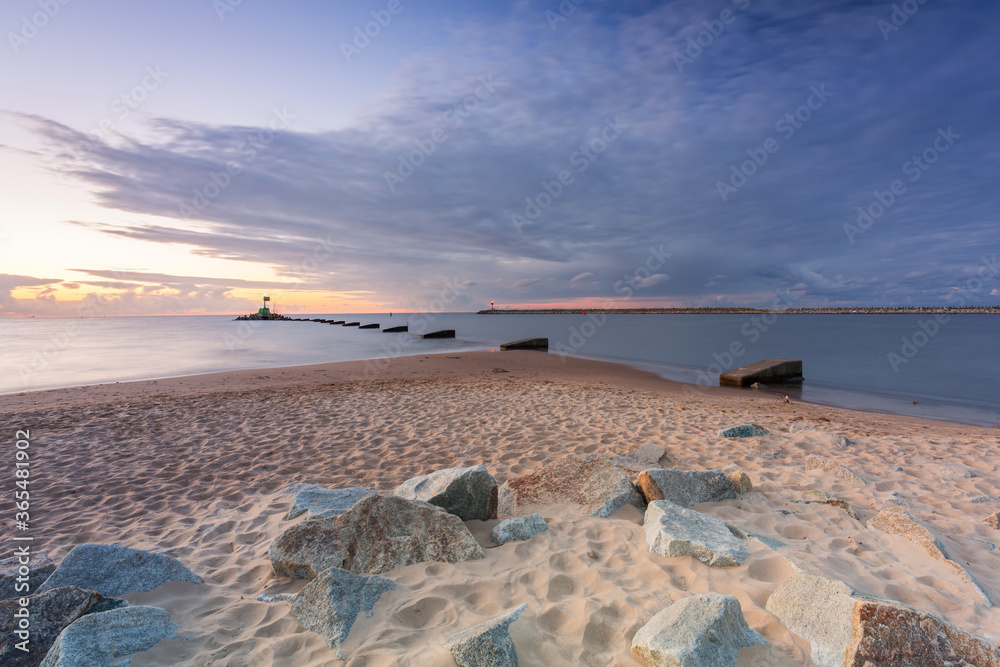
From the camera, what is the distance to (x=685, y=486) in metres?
4.76

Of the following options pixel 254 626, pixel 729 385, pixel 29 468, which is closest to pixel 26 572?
pixel 254 626

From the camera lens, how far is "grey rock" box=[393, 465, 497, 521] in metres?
4.34

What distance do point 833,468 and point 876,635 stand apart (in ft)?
14.0

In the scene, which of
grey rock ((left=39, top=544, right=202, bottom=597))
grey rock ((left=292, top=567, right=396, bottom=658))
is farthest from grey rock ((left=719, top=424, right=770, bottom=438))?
grey rock ((left=39, top=544, right=202, bottom=597))

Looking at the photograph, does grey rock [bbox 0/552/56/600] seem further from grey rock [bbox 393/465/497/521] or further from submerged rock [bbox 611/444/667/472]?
submerged rock [bbox 611/444/667/472]

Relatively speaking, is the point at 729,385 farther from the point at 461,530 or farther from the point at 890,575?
the point at 461,530

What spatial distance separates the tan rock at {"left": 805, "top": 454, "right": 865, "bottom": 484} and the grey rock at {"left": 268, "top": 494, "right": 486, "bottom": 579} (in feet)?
16.5

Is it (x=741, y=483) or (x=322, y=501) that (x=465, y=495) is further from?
(x=741, y=483)

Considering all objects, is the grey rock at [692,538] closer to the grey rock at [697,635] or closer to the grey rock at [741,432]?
the grey rock at [697,635]

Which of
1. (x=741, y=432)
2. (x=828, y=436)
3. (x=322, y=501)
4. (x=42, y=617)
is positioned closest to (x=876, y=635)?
(x=322, y=501)

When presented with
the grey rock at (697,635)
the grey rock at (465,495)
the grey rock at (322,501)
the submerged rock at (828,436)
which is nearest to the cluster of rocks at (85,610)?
the grey rock at (322,501)

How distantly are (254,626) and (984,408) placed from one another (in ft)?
66.3

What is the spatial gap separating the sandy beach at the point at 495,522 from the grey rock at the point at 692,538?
0.09 meters

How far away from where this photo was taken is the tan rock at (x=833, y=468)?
5.57 meters
